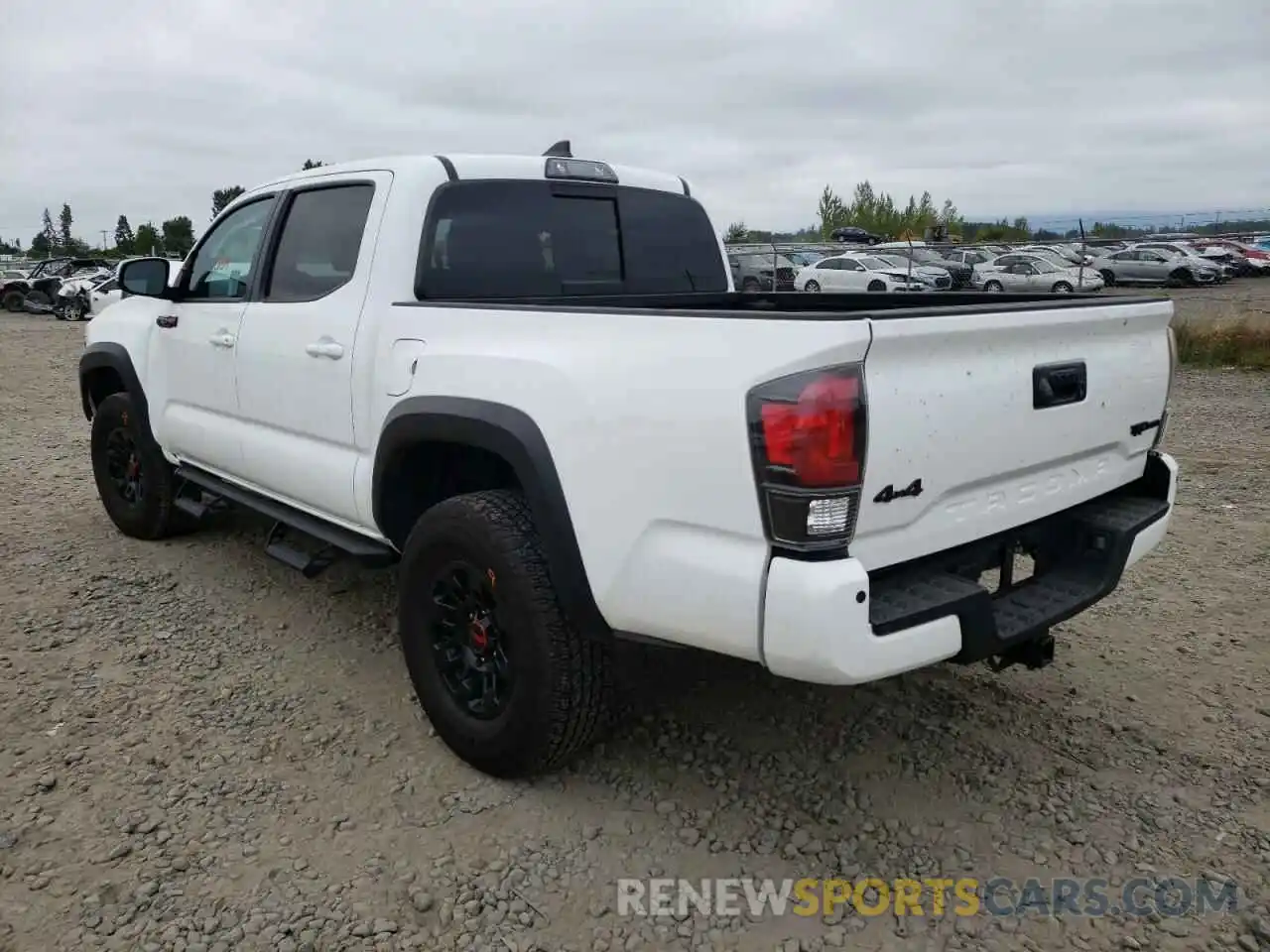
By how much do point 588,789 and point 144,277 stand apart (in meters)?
3.38

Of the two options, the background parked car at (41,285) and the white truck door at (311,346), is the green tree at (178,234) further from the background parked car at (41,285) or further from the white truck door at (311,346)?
the white truck door at (311,346)

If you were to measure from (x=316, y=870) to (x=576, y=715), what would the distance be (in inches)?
32.7

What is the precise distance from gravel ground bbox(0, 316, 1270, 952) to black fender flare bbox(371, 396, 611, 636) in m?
0.75

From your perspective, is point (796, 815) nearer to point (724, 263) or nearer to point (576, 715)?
point (576, 715)

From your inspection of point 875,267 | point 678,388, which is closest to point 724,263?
point 678,388

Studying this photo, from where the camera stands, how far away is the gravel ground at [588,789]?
8.31ft

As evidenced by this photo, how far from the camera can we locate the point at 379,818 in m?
2.97

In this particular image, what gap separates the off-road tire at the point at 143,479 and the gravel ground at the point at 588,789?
85 centimetres

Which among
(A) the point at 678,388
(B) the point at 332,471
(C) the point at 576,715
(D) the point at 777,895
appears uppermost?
(A) the point at 678,388

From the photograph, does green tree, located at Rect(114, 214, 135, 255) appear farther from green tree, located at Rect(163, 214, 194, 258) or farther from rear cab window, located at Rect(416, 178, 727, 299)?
rear cab window, located at Rect(416, 178, 727, 299)

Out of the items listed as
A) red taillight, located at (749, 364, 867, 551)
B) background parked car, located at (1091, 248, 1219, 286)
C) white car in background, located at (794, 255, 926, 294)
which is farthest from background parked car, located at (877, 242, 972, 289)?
red taillight, located at (749, 364, 867, 551)

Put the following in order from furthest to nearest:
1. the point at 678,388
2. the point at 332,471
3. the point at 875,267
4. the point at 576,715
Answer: the point at 875,267, the point at 332,471, the point at 576,715, the point at 678,388

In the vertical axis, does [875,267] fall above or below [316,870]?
above

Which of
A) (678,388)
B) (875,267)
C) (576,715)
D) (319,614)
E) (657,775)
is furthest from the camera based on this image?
(875,267)
